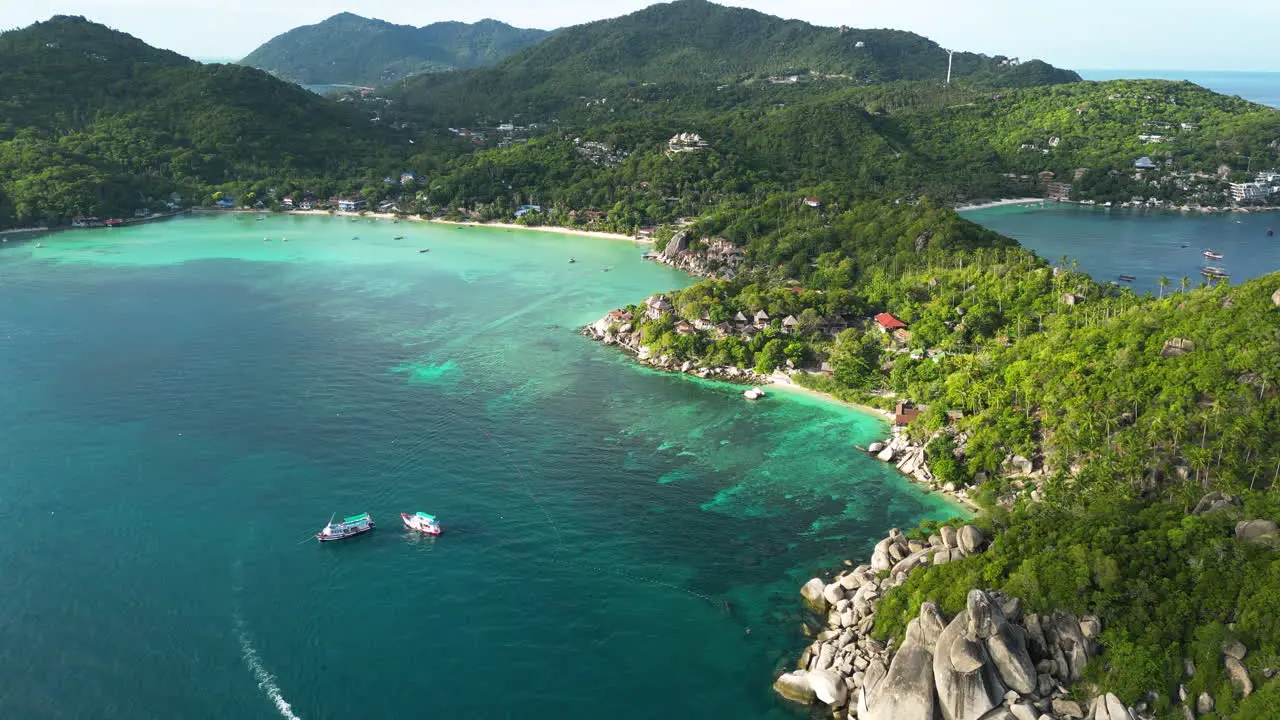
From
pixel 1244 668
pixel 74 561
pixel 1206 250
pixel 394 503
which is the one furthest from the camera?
pixel 1206 250

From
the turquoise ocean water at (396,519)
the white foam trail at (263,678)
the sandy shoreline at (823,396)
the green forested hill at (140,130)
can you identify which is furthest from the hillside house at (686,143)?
the white foam trail at (263,678)

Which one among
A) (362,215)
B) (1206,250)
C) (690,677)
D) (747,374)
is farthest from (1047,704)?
(362,215)

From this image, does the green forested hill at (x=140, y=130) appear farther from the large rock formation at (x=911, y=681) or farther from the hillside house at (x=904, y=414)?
the large rock formation at (x=911, y=681)

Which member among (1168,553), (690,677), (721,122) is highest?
(721,122)

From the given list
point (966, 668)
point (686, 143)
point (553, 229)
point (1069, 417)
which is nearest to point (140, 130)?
point (553, 229)

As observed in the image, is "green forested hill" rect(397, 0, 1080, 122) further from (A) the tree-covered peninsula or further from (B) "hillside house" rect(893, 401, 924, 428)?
(B) "hillside house" rect(893, 401, 924, 428)

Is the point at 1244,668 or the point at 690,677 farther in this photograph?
the point at 690,677

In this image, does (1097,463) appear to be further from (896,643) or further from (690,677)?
(690,677)
